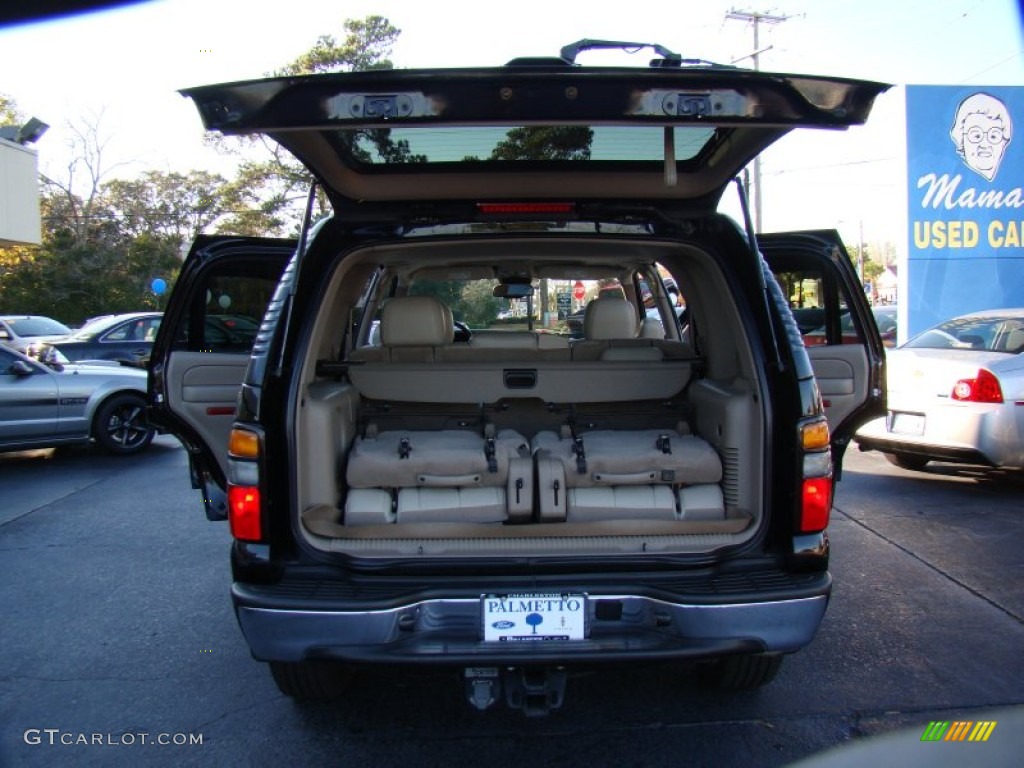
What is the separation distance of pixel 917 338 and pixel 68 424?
27.3 ft

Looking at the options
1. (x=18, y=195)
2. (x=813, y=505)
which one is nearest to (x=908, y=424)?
(x=813, y=505)

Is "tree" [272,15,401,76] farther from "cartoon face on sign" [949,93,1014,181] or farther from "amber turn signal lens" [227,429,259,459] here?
"amber turn signal lens" [227,429,259,459]

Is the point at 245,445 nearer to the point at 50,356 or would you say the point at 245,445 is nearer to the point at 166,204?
the point at 50,356

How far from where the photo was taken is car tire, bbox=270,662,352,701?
294cm

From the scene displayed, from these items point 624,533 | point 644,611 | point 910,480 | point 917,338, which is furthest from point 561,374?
point 917,338

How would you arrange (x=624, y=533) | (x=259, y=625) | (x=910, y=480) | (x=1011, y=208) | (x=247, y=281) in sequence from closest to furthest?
1. (x=259, y=625)
2. (x=624, y=533)
3. (x=247, y=281)
4. (x=910, y=480)
5. (x=1011, y=208)

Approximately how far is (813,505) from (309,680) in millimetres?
1867

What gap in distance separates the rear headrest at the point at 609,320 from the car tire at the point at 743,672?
202 cm

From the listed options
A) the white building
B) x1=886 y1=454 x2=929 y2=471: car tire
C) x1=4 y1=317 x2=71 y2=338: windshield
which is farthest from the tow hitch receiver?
x1=4 y1=317 x2=71 y2=338: windshield

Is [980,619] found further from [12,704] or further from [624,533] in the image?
[12,704]

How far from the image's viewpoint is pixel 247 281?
489 cm

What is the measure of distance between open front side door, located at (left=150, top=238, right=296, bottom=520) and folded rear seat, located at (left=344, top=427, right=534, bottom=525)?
4.31 ft

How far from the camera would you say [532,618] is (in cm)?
251

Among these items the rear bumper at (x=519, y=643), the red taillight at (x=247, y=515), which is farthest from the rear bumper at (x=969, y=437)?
the red taillight at (x=247, y=515)
